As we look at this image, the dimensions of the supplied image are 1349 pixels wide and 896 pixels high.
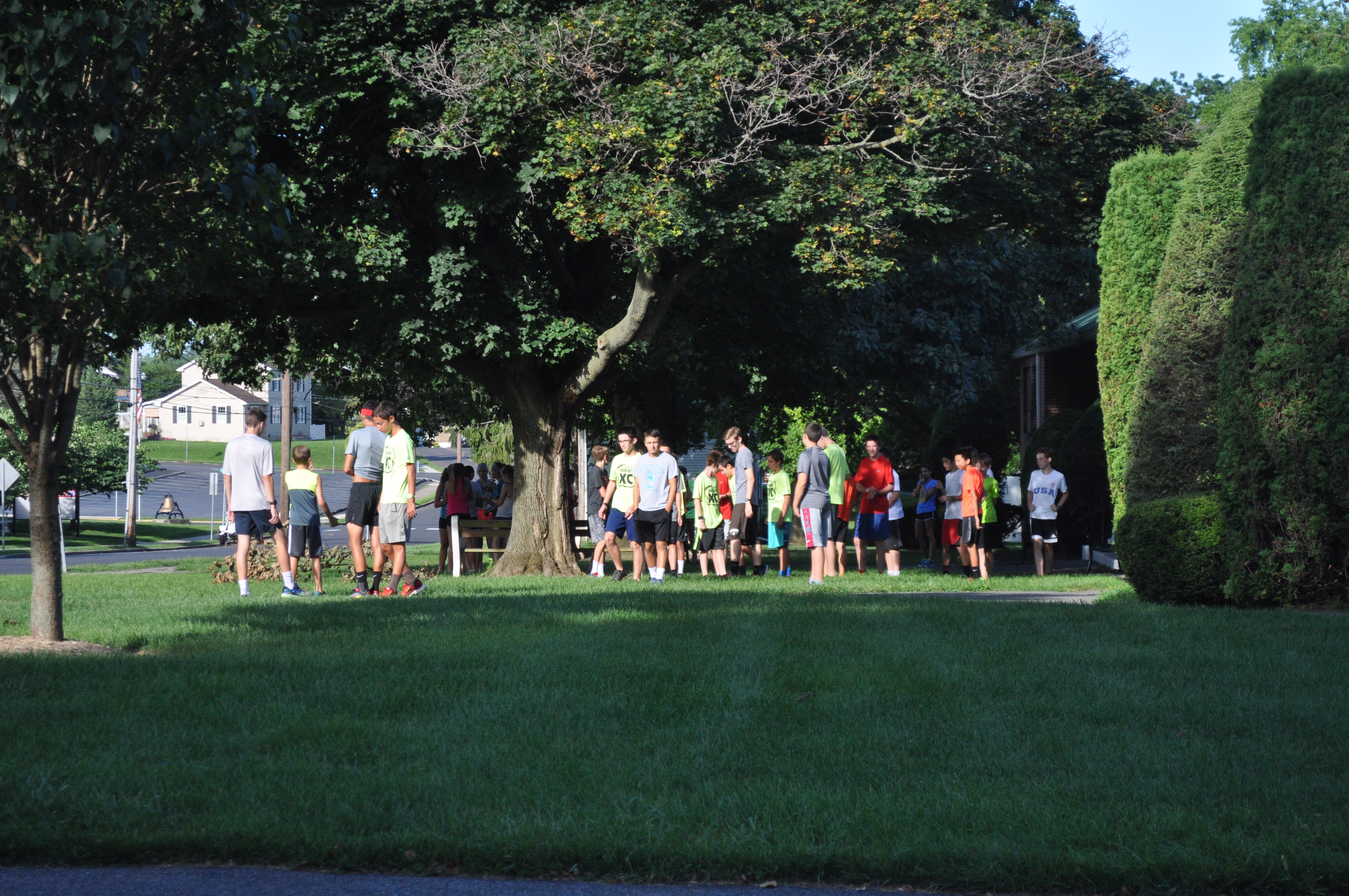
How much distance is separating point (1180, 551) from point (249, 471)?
9122 mm

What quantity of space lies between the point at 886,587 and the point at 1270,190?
575 cm

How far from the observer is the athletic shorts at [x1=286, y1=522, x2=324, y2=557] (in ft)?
46.6

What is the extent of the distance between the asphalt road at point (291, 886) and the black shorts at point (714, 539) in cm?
1283

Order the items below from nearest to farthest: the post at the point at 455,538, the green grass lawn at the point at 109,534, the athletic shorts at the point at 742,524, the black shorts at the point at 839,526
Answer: the black shorts at the point at 839,526 → the athletic shorts at the point at 742,524 → the post at the point at 455,538 → the green grass lawn at the point at 109,534

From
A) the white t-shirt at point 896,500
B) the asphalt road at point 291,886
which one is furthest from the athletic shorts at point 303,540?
the asphalt road at point 291,886

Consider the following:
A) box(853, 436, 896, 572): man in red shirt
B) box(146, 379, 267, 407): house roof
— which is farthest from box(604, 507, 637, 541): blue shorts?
box(146, 379, 267, 407): house roof

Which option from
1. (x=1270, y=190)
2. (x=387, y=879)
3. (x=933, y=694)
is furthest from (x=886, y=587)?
(x=387, y=879)

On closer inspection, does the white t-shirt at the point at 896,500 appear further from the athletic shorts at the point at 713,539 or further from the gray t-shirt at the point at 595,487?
the gray t-shirt at the point at 595,487

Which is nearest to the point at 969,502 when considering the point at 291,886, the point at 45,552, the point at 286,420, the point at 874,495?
the point at 874,495

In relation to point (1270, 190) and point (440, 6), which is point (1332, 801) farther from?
point (440, 6)

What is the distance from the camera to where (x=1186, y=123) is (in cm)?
1903

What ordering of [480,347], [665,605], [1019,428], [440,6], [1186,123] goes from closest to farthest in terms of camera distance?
[665,605], [440,6], [480,347], [1186,123], [1019,428]

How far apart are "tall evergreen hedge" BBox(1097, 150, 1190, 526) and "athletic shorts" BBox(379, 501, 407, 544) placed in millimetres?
8581

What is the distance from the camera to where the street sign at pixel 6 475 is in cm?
3656
